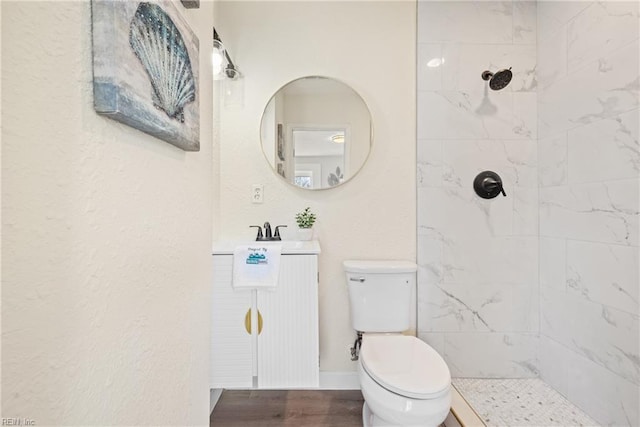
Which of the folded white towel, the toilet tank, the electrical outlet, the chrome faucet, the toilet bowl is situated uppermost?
the electrical outlet

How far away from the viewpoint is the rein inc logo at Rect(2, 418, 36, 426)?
0.34 metres

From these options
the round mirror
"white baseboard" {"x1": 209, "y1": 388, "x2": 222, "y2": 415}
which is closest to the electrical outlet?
the round mirror

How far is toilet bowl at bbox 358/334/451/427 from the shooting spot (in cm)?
108

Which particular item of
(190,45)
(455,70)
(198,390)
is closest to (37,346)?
(198,390)

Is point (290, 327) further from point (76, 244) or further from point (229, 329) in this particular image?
point (76, 244)

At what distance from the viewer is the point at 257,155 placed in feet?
5.86

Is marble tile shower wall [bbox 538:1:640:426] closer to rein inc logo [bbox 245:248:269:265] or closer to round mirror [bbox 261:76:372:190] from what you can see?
round mirror [bbox 261:76:372:190]

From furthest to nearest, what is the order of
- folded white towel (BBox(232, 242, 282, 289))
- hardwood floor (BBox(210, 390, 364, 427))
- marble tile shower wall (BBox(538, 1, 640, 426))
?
hardwood floor (BBox(210, 390, 364, 427))
folded white towel (BBox(232, 242, 282, 289))
marble tile shower wall (BBox(538, 1, 640, 426))

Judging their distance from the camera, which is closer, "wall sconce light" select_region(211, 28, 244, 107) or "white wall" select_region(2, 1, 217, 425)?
"white wall" select_region(2, 1, 217, 425)

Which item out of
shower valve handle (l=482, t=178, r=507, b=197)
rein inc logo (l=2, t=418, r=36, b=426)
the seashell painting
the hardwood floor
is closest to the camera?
rein inc logo (l=2, t=418, r=36, b=426)

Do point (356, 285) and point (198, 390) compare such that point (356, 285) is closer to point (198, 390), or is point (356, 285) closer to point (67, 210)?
point (198, 390)

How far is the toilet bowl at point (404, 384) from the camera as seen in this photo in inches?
42.4

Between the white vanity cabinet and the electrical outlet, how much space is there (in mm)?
461

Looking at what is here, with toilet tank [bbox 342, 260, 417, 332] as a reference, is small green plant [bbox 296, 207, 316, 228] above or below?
above
